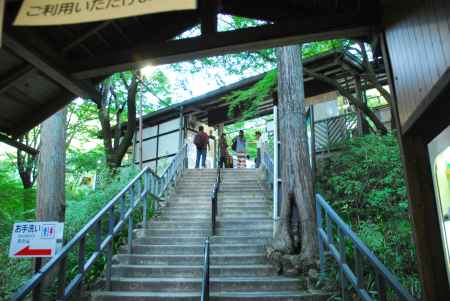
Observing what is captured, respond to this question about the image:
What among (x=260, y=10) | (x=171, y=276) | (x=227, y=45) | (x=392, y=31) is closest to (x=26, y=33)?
(x=227, y=45)

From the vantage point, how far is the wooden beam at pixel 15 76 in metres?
3.04

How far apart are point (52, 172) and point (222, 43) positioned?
4.51 metres

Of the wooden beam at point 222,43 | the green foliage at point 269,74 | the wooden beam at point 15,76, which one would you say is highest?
the green foliage at point 269,74

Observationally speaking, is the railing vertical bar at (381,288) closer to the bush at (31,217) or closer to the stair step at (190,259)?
the stair step at (190,259)

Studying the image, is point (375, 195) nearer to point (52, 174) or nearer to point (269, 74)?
point (269, 74)

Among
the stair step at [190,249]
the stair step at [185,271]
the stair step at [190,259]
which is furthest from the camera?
A: the stair step at [190,249]

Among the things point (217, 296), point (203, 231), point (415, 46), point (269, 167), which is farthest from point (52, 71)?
point (269, 167)

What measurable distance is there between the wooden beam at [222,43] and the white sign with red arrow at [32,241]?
6.43ft

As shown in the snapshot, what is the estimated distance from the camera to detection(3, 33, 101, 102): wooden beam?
268cm

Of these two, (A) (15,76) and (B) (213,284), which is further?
(B) (213,284)

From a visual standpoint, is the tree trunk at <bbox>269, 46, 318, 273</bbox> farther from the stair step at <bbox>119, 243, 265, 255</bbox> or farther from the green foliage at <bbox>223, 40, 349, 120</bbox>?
the green foliage at <bbox>223, 40, 349, 120</bbox>

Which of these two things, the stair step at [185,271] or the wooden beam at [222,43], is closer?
the wooden beam at [222,43]

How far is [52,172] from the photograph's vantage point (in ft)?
19.9

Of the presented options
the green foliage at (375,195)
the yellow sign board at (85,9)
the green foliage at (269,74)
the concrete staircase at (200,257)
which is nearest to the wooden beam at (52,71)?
the yellow sign board at (85,9)
